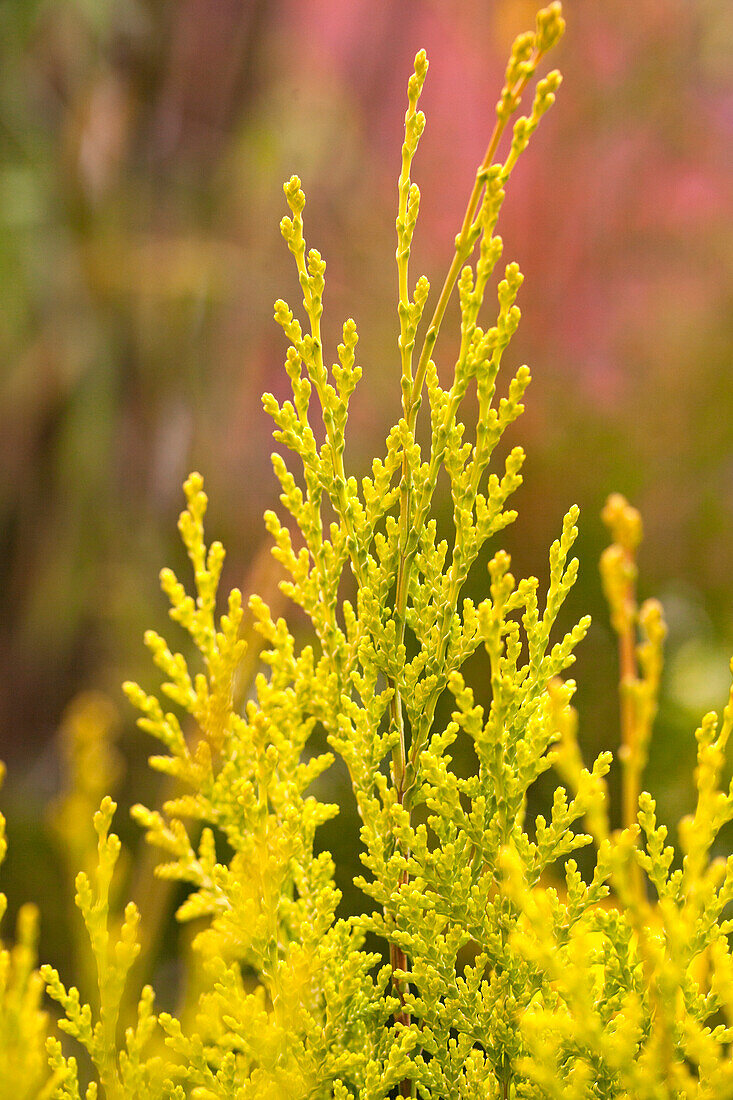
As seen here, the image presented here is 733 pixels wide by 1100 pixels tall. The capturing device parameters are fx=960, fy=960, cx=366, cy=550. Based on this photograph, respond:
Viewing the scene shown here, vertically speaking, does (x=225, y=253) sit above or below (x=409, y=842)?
above

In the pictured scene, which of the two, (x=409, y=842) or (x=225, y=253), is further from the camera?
(x=225, y=253)

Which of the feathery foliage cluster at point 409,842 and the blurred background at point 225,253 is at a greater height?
the blurred background at point 225,253

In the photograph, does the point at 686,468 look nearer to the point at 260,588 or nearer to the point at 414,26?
the point at 260,588

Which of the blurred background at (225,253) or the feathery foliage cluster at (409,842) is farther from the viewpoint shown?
the blurred background at (225,253)

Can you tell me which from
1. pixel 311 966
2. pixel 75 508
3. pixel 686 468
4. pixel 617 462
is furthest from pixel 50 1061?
pixel 75 508
